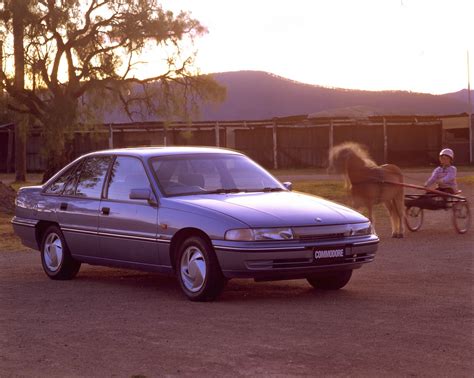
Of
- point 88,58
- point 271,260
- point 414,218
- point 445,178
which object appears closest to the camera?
point 271,260

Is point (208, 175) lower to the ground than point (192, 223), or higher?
higher

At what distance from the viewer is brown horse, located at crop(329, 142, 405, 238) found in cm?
1862

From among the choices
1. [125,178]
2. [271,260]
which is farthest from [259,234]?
[125,178]

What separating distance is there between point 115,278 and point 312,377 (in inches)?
254

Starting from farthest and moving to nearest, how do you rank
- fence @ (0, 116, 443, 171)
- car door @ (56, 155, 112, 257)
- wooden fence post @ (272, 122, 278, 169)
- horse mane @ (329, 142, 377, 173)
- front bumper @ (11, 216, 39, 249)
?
fence @ (0, 116, 443, 171) < wooden fence post @ (272, 122, 278, 169) < horse mane @ (329, 142, 377, 173) < front bumper @ (11, 216, 39, 249) < car door @ (56, 155, 112, 257)

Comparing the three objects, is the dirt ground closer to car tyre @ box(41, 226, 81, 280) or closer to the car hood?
car tyre @ box(41, 226, 81, 280)

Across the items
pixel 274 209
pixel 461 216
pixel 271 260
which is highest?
pixel 274 209

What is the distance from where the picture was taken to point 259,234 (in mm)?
10195

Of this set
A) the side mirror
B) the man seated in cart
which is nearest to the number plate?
the side mirror

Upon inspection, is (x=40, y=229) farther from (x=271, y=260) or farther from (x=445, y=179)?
(x=445, y=179)

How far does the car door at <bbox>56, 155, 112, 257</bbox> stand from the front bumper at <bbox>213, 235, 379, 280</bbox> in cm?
231

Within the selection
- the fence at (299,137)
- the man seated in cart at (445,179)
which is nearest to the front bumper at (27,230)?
the man seated in cart at (445,179)

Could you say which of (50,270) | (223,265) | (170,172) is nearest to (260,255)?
(223,265)

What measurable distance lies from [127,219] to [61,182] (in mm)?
2023
